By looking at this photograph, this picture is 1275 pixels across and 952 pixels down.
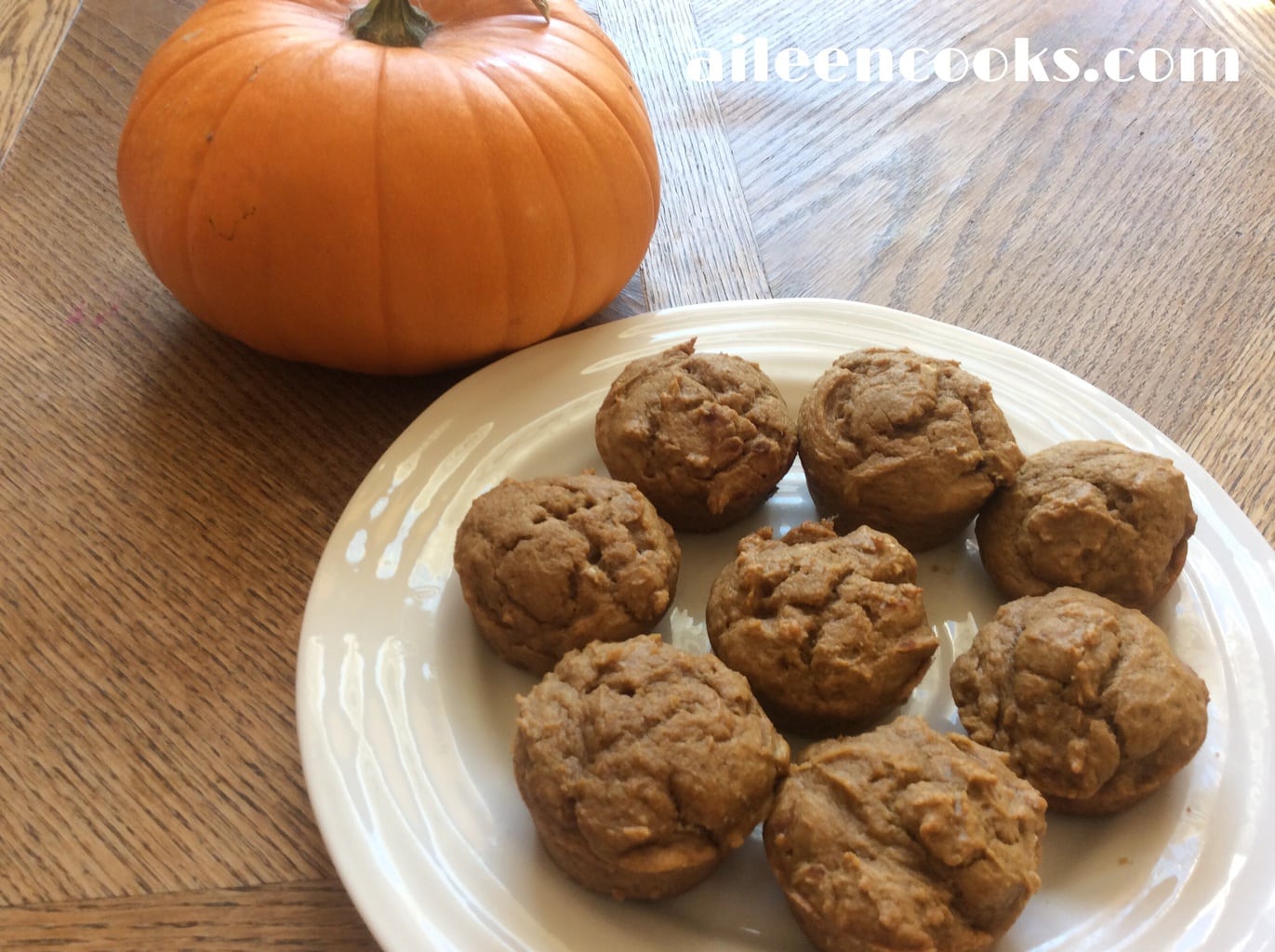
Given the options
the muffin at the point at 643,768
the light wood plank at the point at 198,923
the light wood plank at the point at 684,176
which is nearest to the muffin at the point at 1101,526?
the muffin at the point at 643,768

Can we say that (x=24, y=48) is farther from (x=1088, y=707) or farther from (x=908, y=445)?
(x=1088, y=707)

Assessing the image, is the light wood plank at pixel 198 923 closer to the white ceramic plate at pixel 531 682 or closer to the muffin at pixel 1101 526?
the white ceramic plate at pixel 531 682

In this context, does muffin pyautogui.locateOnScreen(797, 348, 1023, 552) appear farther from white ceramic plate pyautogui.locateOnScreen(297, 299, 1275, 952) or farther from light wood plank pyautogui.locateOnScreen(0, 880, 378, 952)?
light wood plank pyautogui.locateOnScreen(0, 880, 378, 952)

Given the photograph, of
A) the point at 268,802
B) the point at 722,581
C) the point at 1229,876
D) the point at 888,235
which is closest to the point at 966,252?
the point at 888,235

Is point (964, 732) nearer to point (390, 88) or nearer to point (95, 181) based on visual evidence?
point (390, 88)

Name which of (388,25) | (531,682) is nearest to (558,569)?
(531,682)
